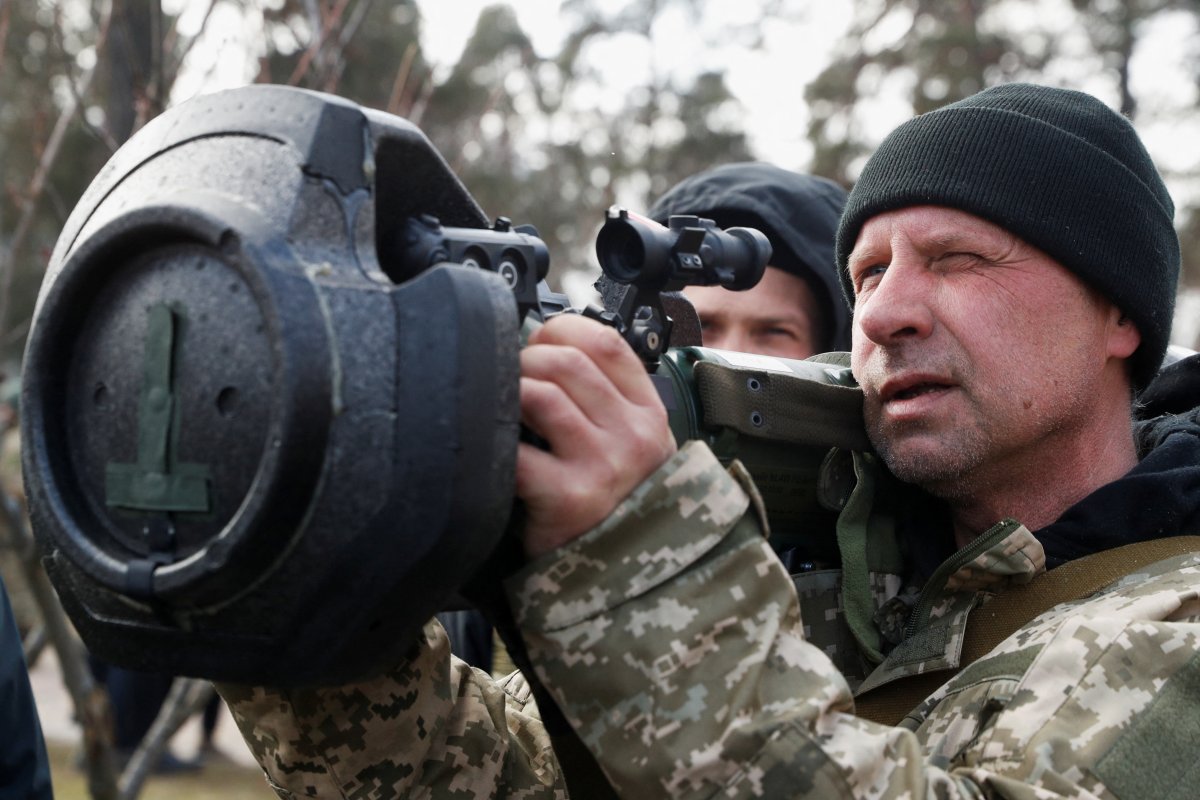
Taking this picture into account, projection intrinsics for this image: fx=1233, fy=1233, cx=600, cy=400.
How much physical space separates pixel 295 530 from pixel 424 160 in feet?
1.63

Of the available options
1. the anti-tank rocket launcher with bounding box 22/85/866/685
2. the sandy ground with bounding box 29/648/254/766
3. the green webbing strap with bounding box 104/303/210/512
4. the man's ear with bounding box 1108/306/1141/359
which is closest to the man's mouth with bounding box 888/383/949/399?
the man's ear with bounding box 1108/306/1141/359

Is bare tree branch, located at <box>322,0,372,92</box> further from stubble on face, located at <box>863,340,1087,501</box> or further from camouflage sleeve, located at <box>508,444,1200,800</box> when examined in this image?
camouflage sleeve, located at <box>508,444,1200,800</box>

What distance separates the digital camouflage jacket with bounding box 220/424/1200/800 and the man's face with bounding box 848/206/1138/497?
0.37m

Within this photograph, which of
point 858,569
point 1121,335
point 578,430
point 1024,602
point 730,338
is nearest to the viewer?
point 578,430

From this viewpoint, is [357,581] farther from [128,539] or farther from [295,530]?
[128,539]

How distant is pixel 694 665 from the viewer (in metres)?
1.47

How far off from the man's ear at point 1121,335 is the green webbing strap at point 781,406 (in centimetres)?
57

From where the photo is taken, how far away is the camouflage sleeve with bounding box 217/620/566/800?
177 cm

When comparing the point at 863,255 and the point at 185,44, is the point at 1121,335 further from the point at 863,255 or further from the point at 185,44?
the point at 185,44

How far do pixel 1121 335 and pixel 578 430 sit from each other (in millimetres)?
1501

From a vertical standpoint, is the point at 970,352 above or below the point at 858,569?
above

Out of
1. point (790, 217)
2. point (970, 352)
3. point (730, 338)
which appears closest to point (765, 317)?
point (730, 338)

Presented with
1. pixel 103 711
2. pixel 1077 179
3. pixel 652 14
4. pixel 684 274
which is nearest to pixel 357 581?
pixel 684 274

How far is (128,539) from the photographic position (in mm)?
1354
